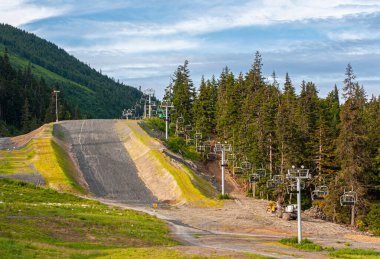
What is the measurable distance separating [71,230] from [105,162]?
51.5 meters

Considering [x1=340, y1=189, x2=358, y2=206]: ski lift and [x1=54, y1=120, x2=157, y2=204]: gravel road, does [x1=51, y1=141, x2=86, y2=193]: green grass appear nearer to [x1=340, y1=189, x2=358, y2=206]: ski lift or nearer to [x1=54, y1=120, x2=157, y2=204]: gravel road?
[x1=54, y1=120, x2=157, y2=204]: gravel road

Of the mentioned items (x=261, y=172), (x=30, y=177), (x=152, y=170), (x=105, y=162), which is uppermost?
(x=105, y=162)

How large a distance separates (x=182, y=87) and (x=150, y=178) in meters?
45.4

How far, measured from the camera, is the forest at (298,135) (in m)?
63.5

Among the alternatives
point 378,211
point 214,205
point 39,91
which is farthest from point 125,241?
point 39,91

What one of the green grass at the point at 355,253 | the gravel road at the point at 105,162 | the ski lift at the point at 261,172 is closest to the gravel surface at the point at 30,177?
the gravel road at the point at 105,162

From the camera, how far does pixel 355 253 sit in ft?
126

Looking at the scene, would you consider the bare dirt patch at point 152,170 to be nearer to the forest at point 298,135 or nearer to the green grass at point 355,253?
the forest at point 298,135

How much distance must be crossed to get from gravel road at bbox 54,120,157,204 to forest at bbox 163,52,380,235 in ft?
56.2

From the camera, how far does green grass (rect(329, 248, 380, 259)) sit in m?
36.2

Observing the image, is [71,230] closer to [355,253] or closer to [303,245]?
[303,245]

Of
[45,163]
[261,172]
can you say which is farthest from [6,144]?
[261,172]

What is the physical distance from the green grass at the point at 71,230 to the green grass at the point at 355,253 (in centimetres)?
1163

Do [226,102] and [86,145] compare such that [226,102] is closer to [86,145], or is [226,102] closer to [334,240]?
[86,145]
